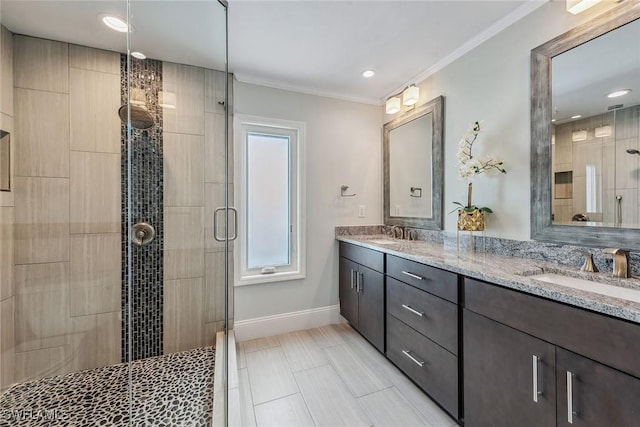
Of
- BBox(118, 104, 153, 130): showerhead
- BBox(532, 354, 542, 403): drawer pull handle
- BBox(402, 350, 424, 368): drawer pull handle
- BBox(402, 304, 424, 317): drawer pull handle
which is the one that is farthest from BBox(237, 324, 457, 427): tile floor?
BBox(118, 104, 153, 130): showerhead

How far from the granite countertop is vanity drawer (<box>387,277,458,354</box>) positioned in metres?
0.21

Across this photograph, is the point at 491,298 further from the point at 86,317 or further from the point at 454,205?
the point at 86,317

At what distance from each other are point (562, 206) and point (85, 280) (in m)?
→ 3.11

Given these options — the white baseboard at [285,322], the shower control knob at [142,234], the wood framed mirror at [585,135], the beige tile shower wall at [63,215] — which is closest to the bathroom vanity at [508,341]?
the wood framed mirror at [585,135]

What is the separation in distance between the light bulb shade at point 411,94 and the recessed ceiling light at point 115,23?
223 cm

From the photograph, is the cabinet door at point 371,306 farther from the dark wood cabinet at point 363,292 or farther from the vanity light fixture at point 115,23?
the vanity light fixture at point 115,23

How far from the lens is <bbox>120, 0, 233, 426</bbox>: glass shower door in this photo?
6.09 ft

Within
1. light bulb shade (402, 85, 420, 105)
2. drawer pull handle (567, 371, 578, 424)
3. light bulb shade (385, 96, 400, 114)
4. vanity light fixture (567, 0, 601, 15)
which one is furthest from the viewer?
light bulb shade (385, 96, 400, 114)

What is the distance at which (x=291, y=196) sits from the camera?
258 cm

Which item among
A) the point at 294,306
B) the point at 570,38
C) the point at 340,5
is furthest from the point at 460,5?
the point at 294,306

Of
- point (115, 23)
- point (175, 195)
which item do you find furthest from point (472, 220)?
point (115, 23)

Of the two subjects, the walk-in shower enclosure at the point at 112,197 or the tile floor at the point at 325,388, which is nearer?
the tile floor at the point at 325,388

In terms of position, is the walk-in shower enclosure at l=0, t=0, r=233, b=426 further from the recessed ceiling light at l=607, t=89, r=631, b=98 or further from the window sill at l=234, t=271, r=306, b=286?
the recessed ceiling light at l=607, t=89, r=631, b=98

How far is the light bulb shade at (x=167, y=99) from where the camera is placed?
2027mm
